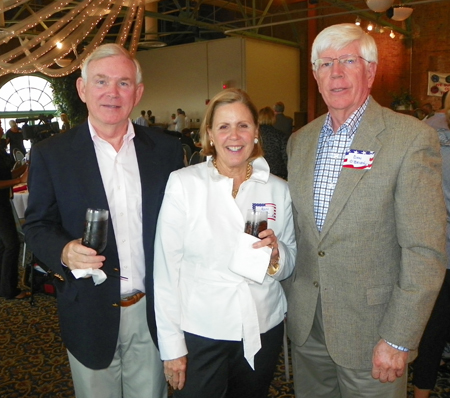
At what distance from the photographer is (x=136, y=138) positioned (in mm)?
2043

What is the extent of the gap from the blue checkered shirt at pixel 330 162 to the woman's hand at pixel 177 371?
0.80 metres

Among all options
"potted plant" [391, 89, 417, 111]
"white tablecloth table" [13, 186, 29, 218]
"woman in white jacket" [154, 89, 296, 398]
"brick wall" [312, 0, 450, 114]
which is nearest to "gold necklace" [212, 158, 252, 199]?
"woman in white jacket" [154, 89, 296, 398]

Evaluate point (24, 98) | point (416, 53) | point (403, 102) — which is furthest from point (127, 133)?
point (24, 98)

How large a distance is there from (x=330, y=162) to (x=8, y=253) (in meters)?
4.10

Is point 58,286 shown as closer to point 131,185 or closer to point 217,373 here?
point 131,185

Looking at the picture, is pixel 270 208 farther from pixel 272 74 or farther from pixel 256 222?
pixel 272 74

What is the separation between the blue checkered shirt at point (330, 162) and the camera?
181cm

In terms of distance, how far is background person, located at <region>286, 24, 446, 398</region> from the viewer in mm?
1590

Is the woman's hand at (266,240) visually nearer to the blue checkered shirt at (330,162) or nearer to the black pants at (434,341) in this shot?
the blue checkered shirt at (330,162)

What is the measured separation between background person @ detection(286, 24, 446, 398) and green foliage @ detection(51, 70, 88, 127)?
17.8 metres

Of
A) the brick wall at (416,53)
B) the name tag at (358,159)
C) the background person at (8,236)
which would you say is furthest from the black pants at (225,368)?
the brick wall at (416,53)

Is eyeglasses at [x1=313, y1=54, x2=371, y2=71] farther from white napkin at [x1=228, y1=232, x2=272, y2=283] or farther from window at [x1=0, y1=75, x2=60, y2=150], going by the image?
window at [x1=0, y1=75, x2=60, y2=150]

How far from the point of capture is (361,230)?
5.55 feet

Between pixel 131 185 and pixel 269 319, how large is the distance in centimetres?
82
